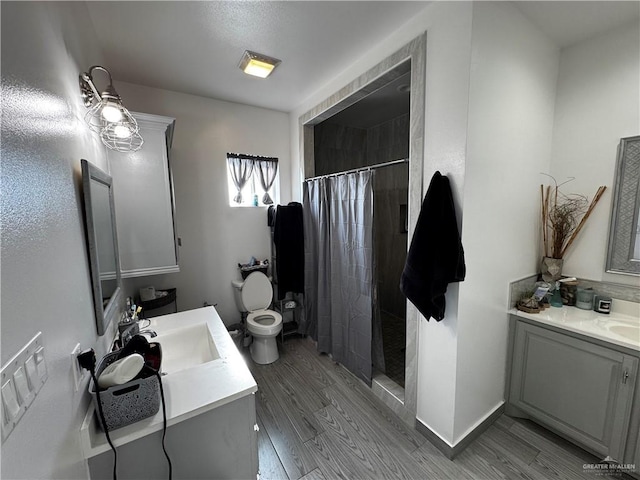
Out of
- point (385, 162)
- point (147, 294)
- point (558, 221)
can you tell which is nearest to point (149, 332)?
point (147, 294)

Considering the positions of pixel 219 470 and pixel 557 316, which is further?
pixel 557 316

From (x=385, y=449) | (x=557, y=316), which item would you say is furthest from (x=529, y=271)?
(x=385, y=449)

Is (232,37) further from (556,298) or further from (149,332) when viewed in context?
(556,298)

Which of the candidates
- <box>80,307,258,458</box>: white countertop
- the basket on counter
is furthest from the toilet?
<box>80,307,258,458</box>: white countertop

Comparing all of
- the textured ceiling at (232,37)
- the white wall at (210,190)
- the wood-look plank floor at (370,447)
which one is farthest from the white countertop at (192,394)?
the textured ceiling at (232,37)

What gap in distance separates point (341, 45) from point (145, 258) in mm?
2116

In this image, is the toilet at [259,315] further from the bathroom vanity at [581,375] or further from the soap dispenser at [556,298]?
the soap dispenser at [556,298]

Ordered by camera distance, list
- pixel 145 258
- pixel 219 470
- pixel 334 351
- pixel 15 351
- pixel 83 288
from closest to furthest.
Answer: pixel 15 351, pixel 83 288, pixel 219 470, pixel 145 258, pixel 334 351

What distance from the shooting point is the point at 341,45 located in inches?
73.8

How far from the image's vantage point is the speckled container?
90 centimetres

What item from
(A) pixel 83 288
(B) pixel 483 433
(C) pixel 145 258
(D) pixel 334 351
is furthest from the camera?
(D) pixel 334 351

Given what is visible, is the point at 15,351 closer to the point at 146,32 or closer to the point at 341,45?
the point at 146,32

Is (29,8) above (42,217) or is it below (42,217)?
above

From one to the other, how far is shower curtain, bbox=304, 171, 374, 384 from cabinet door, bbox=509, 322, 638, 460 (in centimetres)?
109
